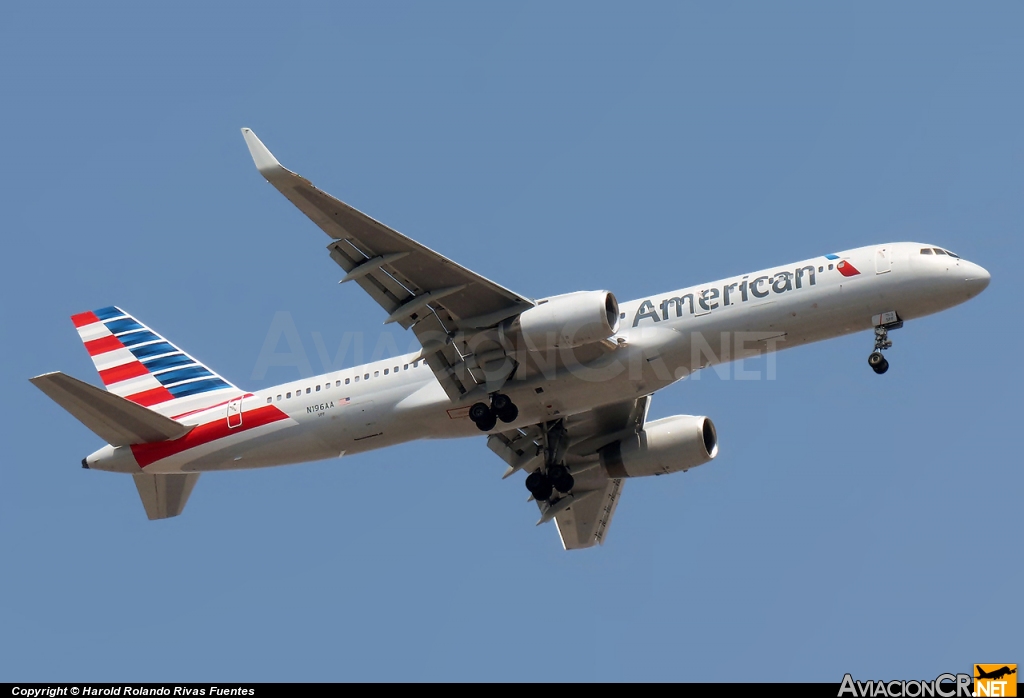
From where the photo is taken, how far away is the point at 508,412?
121ft

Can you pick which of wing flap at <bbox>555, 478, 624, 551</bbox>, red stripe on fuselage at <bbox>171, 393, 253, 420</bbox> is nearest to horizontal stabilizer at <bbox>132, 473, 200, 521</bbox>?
red stripe on fuselage at <bbox>171, 393, 253, 420</bbox>

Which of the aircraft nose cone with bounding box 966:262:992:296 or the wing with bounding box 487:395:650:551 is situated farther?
the wing with bounding box 487:395:650:551

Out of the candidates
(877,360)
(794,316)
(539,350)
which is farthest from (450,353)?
(877,360)

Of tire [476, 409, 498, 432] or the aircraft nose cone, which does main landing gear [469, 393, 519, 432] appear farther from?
the aircraft nose cone

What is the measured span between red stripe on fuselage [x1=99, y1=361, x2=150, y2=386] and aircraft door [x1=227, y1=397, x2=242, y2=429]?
180 inches

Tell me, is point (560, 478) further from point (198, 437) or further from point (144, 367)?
point (144, 367)

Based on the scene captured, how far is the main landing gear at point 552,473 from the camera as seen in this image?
4169 cm

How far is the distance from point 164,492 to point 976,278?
24.9 m

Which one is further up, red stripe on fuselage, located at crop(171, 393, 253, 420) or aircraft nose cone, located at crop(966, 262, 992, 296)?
red stripe on fuselage, located at crop(171, 393, 253, 420)

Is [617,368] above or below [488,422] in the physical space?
above

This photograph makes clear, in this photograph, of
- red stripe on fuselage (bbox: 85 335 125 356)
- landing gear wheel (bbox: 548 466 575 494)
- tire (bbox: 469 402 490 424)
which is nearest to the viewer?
tire (bbox: 469 402 490 424)

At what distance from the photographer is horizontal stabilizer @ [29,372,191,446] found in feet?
119

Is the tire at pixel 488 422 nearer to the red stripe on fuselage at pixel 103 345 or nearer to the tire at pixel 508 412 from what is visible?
the tire at pixel 508 412

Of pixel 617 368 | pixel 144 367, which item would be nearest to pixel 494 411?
pixel 617 368
